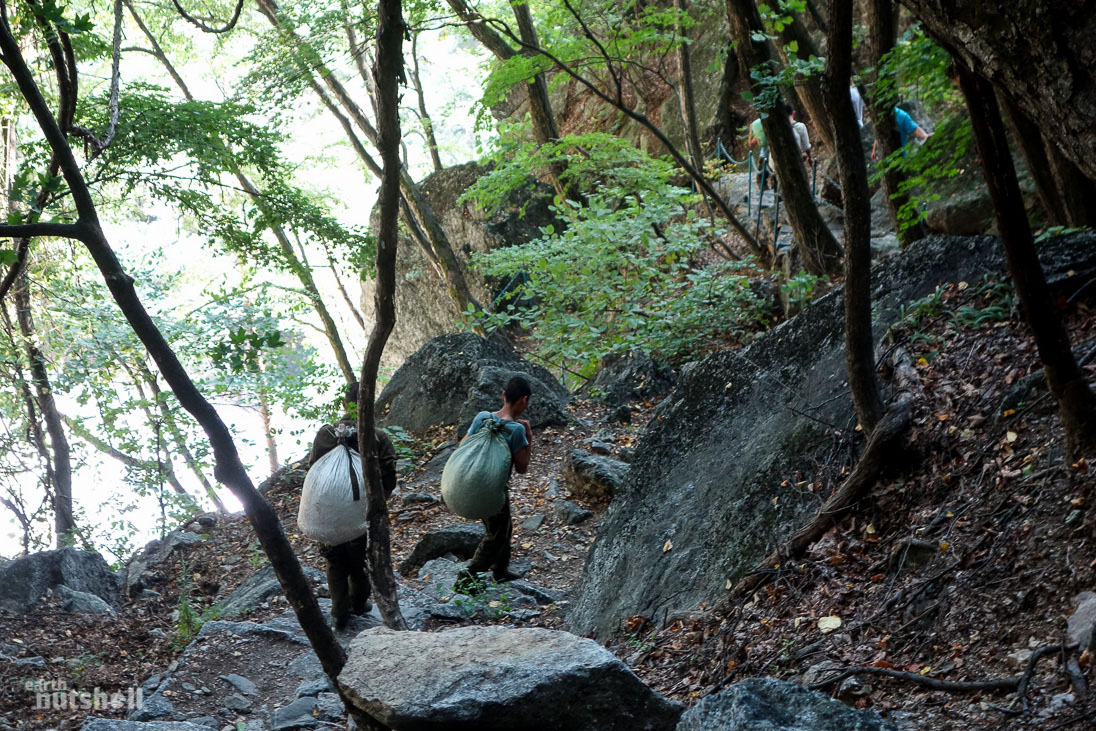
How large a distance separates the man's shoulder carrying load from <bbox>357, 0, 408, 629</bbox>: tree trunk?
52 cm

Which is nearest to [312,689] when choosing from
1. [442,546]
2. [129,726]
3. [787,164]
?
[129,726]

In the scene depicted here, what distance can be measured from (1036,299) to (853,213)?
1.04 meters

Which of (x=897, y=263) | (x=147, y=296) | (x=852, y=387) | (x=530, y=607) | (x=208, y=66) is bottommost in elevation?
(x=530, y=607)

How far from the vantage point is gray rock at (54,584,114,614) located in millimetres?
7883

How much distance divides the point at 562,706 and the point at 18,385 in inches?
396

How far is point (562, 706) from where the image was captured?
3158 millimetres

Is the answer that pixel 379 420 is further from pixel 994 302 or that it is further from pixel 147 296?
pixel 994 302

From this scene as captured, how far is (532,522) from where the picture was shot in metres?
8.29

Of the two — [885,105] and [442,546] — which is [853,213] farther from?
[442,546]

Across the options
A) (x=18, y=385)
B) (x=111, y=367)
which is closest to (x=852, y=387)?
(x=18, y=385)

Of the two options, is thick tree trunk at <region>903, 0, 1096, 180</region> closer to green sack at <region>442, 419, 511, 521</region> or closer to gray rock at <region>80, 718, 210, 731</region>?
green sack at <region>442, 419, 511, 521</region>

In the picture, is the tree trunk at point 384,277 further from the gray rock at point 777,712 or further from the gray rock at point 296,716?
the gray rock at point 777,712

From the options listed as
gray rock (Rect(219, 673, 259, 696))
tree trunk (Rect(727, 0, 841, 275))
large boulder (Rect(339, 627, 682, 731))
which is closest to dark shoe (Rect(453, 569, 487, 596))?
gray rock (Rect(219, 673, 259, 696))

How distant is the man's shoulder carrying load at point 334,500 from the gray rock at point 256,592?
171 centimetres
